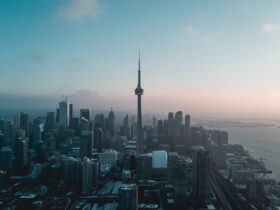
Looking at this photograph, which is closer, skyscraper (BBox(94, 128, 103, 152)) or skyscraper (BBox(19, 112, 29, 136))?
skyscraper (BBox(94, 128, 103, 152))

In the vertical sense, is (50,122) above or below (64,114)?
below

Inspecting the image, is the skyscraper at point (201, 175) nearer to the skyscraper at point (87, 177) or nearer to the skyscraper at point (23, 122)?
the skyscraper at point (87, 177)

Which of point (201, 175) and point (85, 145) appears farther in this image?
point (85, 145)

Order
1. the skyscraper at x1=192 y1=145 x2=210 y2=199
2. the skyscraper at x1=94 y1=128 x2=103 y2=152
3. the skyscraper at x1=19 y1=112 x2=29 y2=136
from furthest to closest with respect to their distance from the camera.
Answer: the skyscraper at x1=19 y1=112 x2=29 y2=136
the skyscraper at x1=94 y1=128 x2=103 y2=152
the skyscraper at x1=192 y1=145 x2=210 y2=199

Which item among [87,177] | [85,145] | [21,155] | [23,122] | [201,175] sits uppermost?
[23,122]

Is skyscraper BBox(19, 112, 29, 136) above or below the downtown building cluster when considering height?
above

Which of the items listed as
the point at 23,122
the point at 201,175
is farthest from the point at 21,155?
the point at 201,175

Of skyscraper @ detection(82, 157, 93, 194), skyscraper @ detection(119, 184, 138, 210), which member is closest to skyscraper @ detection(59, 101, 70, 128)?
skyscraper @ detection(82, 157, 93, 194)

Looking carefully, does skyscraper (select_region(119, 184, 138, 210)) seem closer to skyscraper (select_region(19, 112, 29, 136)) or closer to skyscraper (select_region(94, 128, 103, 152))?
skyscraper (select_region(94, 128, 103, 152))

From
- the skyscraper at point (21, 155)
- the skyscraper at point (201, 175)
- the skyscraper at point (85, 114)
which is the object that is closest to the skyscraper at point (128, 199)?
the skyscraper at point (201, 175)

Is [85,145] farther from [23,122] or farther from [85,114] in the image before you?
[23,122]

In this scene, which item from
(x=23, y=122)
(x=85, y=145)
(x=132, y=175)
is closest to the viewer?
(x=132, y=175)

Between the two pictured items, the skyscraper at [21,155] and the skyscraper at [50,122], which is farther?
the skyscraper at [50,122]

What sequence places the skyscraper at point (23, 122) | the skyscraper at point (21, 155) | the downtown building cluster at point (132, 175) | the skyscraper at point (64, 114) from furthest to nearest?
the skyscraper at point (64, 114) < the skyscraper at point (23, 122) < the skyscraper at point (21, 155) < the downtown building cluster at point (132, 175)
